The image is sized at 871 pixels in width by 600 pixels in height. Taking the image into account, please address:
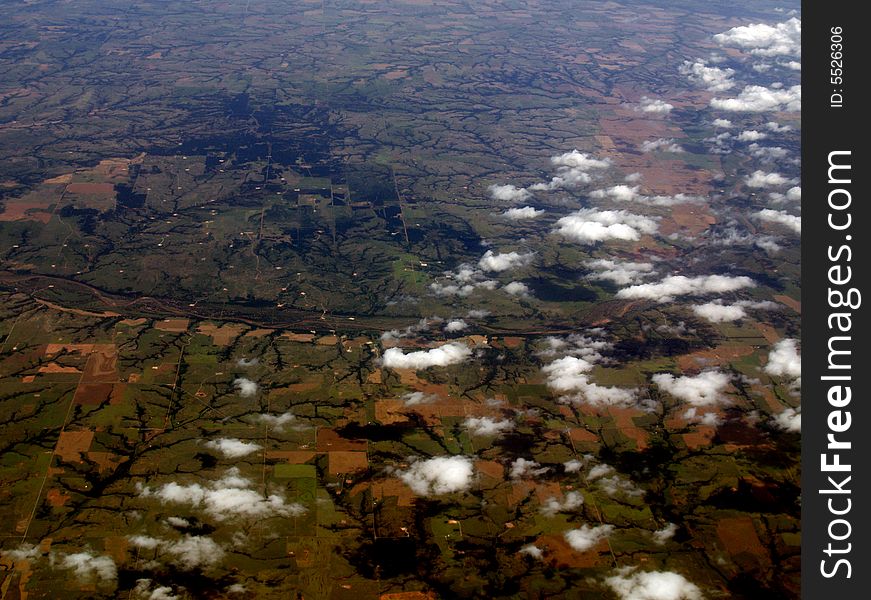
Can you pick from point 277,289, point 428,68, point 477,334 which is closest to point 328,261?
point 277,289

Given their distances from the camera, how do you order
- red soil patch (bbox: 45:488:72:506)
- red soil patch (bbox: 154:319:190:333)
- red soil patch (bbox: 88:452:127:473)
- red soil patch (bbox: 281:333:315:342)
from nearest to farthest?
red soil patch (bbox: 45:488:72:506) < red soil patch (bbox: 88:452:127:473) < red soil patch (bbox: 281:333:315:342) < red soil patch (bbox: 154:319:190:333)

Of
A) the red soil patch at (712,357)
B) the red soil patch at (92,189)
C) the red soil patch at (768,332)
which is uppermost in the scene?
the red soil patch at (92,189)

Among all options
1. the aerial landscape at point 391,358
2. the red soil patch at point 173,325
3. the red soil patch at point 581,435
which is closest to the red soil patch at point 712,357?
the aerial landscape at point 391,358

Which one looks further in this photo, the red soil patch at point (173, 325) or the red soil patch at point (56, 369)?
the red soil patch at point (173, 325)

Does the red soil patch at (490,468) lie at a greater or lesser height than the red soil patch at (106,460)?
lesser

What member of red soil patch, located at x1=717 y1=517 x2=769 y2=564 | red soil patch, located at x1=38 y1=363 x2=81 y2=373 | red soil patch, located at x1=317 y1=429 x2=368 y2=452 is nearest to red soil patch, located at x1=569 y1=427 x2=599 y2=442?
red soil patch, located at x1=717 y1=517 x2=769 y2=564

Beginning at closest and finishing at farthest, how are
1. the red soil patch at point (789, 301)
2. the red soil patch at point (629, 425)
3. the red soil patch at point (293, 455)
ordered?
the red soil patch at point (293, 455), the red soil patch at point (629, 425), the red soil patch at point (789, 301)

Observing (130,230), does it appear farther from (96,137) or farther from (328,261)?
(96,137)

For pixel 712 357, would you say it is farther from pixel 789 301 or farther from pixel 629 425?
pixel 789 301

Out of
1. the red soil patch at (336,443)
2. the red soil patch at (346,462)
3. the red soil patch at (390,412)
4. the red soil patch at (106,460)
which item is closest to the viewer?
the red soil patch at (106,460)

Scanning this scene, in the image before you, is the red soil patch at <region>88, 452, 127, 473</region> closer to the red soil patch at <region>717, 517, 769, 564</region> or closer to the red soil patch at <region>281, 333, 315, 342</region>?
the red soil patch at <region>281, 333, 315, 342</region>

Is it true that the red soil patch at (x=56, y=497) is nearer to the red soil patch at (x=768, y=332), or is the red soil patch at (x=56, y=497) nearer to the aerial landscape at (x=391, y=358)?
the aerial landscape at (x=391, y=358)
